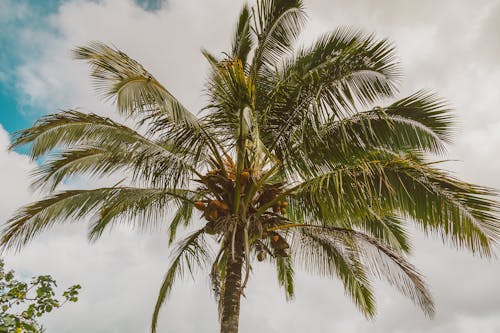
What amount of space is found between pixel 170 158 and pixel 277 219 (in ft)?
5.73

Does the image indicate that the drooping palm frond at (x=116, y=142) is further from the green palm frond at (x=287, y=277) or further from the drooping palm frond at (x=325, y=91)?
the green palm frond at (x=287, y=277)

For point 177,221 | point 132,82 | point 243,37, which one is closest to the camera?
point 132,82

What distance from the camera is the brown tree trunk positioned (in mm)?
5938

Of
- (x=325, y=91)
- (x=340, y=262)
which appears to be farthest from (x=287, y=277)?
(x=325, y=91)

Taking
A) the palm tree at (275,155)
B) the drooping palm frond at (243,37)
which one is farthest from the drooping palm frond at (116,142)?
the drooping palm frond at (243,37)

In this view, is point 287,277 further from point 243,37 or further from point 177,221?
point 243,37

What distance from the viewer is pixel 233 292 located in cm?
614

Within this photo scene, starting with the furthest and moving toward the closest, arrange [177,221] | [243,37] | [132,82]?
[177,221] → [243,37] → [132,82]

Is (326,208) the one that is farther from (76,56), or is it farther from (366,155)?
(76,56)

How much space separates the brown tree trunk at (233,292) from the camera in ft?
19.5

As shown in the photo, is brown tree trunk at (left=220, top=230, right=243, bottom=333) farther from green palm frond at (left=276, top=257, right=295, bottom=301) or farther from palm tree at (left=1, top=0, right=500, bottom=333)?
green palm frond at (left=276, top=257, right=295, bottom=301)

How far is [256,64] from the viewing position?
23.8 feet

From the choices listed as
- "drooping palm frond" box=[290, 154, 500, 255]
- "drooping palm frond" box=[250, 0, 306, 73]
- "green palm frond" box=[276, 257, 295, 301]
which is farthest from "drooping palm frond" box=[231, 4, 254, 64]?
"green palm frond" box=[276, 257, 295, 301]

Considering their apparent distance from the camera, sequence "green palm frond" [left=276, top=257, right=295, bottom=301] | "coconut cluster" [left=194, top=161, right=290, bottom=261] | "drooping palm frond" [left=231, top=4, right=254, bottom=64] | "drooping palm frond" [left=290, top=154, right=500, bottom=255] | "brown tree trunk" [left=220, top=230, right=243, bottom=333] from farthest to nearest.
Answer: "green palm frond" [left=276, top=257, right=295, bottom=301], "drooping palm frond" [left=231, top=4, right=254, bottom=64], "coconut cluster" [left=194, top=161, right=290, bottom=261], "brown tree trunk" [left=220, top=230, right=243, bottom=333], "drooping palm frond" [left=290, top=154, right=500, bottom=255]
